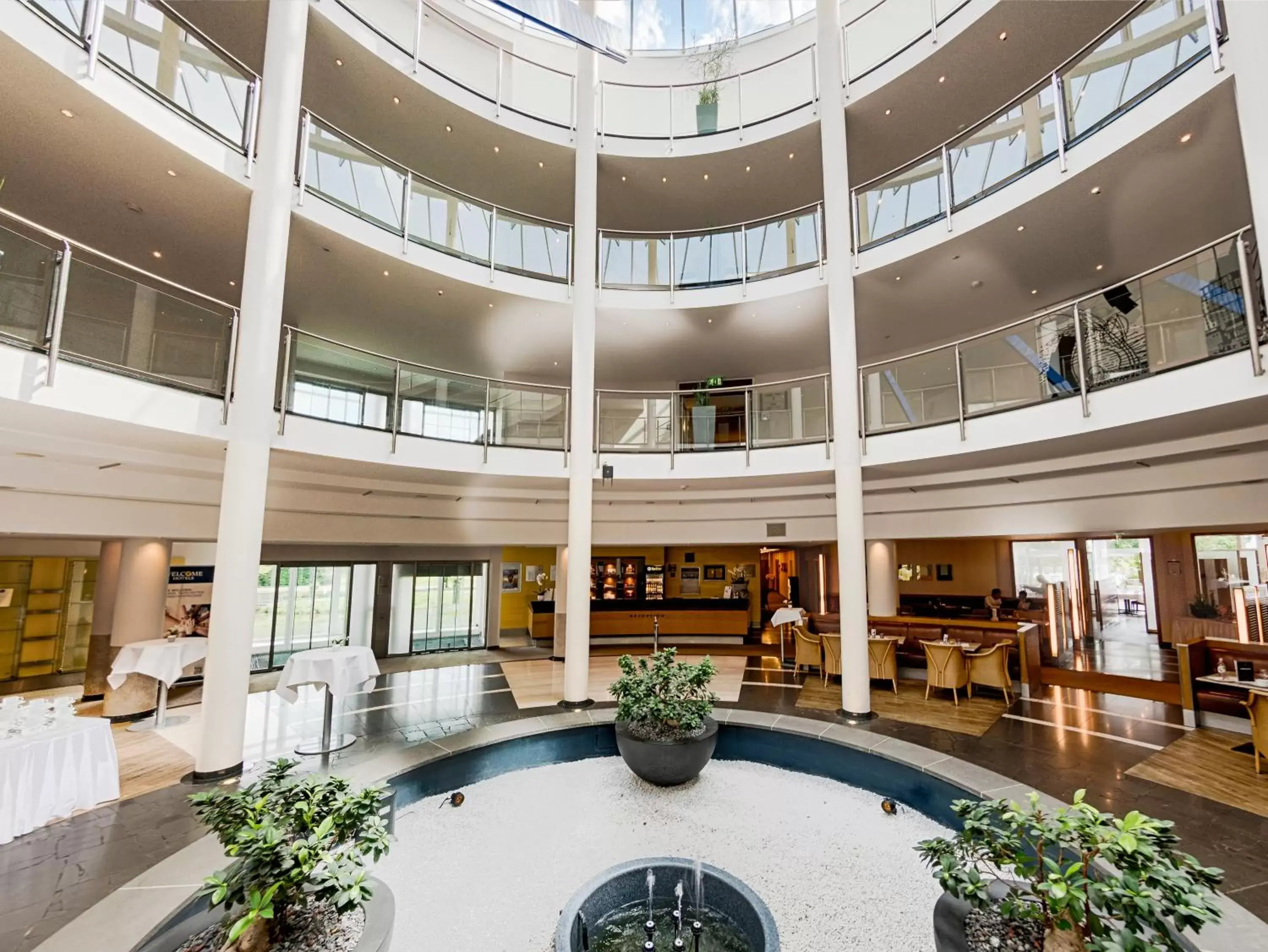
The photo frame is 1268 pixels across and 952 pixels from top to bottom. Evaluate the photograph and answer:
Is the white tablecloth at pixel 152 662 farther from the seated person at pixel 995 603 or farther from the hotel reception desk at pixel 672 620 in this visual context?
the seated person at pixel 995 603

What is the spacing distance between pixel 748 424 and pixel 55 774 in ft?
26.6

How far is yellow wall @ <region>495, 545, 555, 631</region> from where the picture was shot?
14883mm

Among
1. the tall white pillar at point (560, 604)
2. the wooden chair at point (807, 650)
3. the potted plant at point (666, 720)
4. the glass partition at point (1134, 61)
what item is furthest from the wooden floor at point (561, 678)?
the glass partition at point (1134, 61)

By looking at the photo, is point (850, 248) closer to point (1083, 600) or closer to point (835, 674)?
point (835, 674)

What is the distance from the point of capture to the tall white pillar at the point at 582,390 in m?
7.63

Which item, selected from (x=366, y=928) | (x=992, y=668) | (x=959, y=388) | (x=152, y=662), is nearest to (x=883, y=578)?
(x=992, y=668)

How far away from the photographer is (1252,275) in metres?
4.15

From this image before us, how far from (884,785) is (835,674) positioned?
3.48 metres

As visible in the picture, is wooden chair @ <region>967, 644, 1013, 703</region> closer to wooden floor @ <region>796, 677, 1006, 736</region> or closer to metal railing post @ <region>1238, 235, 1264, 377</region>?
wooden floor @ <region>796, 677, 1006, 736</region>

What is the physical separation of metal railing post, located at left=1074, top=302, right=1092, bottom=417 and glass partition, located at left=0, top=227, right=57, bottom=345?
8841 mm

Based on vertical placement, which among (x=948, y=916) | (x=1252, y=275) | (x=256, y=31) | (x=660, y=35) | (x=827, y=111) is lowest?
(x=948, y=916)

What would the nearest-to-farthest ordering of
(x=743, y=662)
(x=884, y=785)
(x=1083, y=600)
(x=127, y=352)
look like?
(x=127, y=352)
(x=884, y=785)
(x=743, y=662)
(x=1083, y=600)

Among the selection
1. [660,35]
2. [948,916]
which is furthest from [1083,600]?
[660,35]

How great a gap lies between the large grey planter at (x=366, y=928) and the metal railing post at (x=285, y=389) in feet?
14.4
